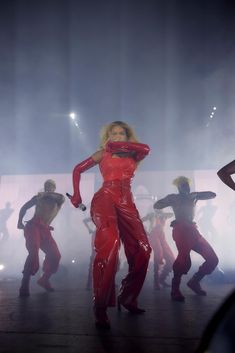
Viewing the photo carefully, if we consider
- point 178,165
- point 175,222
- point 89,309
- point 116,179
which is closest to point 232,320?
point 116,179

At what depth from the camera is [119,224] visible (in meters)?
2.82

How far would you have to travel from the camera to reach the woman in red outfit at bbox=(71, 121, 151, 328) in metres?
2.47

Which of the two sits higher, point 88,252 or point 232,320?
point 232,320

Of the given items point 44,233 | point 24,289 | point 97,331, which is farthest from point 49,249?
point 97,331

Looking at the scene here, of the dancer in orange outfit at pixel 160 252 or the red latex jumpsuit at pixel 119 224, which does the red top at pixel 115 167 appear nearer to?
the red latex jumpsuit at pixel 119 224

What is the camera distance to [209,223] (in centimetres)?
949

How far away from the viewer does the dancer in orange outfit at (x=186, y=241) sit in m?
4.05

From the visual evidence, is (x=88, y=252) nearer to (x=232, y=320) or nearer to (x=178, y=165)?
(x=178, y=165)

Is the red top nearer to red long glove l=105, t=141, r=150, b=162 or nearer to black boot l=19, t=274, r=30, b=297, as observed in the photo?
red long glove l=105, t=141, r=150, b=162

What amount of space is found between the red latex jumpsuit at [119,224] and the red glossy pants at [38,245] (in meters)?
2.21

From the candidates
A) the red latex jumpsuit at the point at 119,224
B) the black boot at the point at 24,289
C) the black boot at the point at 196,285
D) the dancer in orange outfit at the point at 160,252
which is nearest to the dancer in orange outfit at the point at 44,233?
the black boot at the point at 24,289

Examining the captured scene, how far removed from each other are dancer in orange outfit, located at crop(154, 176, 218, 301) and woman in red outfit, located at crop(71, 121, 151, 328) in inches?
38.4

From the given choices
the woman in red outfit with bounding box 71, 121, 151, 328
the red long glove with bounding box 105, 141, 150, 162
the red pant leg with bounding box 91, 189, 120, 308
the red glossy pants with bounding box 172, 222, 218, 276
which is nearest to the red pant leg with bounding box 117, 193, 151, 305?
the woman in red outfit with bounding box 71, 121, 151, 328

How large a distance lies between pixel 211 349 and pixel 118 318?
2031mm
